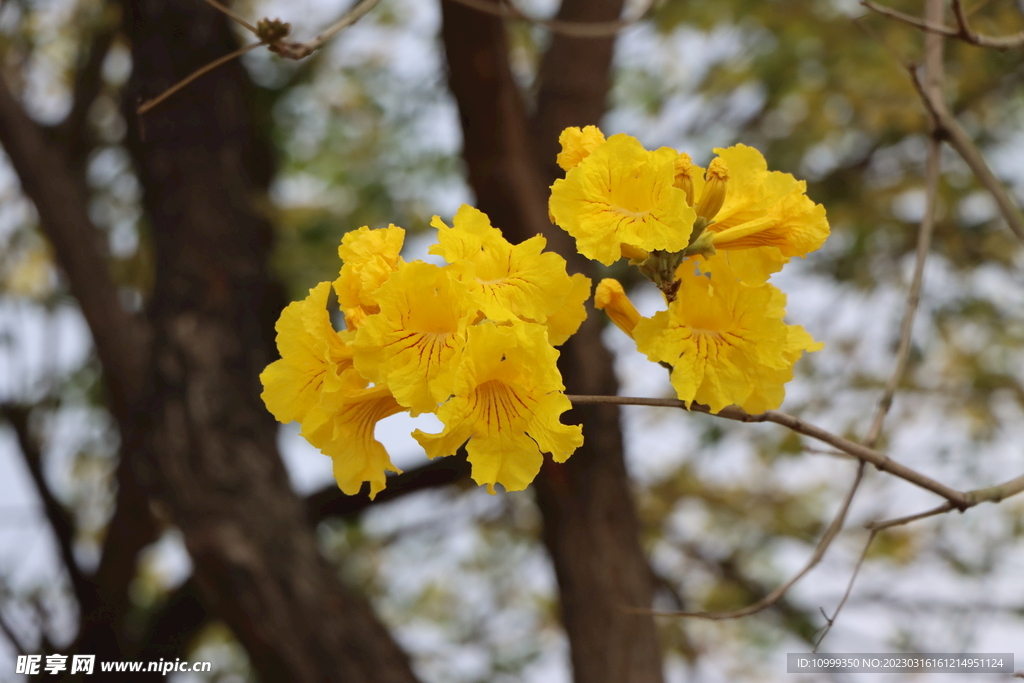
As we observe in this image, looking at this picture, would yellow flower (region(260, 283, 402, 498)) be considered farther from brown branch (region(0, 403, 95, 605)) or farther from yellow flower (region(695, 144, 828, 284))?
brown branch (region(0, 403, 95, 605))

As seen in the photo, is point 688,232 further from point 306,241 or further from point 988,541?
point 988,541

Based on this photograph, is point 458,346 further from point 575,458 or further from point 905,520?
point 575,458

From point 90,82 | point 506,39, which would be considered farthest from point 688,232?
point 90,82

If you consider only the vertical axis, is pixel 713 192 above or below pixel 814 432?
above

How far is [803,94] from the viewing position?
14.2ft

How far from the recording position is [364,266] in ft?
3.22

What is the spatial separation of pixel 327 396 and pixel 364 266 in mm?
163

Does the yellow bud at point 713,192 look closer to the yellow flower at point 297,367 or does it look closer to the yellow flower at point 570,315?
the yellow flower at point 570,315

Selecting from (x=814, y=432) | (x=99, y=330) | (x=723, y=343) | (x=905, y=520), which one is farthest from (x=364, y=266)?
(x=99, y=330)

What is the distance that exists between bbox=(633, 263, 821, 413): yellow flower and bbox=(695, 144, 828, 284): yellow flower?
0.05 meters

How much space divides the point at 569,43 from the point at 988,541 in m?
3.18

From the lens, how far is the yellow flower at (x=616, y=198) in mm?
970

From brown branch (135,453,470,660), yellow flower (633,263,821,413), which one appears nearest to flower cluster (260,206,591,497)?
yellow flower (633,263,821,413)

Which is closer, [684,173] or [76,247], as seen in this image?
[684,173]
